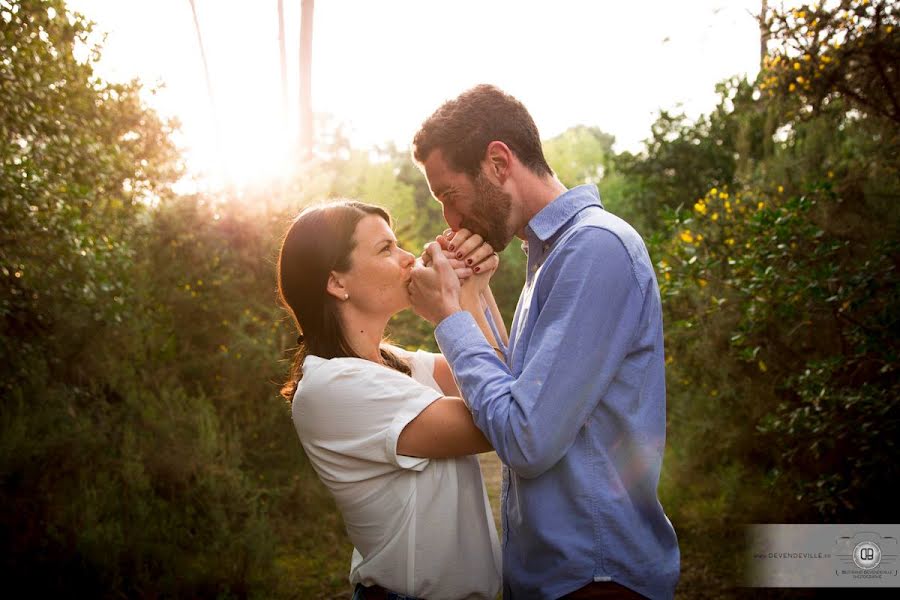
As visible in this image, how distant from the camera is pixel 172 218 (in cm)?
811

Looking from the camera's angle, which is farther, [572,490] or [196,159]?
[196,159]

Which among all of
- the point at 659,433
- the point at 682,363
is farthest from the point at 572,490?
the point at 682,363

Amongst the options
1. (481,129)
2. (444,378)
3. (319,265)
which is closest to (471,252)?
(481,129)

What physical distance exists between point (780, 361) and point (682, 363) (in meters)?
1.63

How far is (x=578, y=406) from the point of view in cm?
188

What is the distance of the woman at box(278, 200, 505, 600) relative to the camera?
2168 mm

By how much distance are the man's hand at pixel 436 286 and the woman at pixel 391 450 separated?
0.11 metres

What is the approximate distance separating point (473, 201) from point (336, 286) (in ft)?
1.79

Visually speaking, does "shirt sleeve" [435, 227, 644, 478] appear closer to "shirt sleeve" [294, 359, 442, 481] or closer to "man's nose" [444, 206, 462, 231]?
"shirt sleeve" [294, 359, 442, 481]

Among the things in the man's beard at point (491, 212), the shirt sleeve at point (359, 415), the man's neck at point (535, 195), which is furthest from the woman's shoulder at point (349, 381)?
the man's neck at point (535, 195)

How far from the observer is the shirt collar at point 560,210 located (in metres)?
2.25

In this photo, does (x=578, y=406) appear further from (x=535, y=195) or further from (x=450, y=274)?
(x=535, y=195)

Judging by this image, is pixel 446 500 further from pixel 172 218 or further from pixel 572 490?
pixel 172 218

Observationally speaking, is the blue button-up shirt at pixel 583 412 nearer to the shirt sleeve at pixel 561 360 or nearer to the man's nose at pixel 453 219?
the shirt sleeve at pixel 561 360
